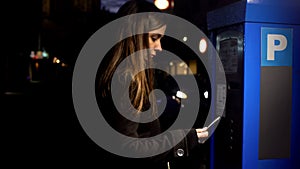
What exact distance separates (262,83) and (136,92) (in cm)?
107

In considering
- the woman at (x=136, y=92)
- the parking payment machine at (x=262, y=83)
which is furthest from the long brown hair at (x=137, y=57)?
the parking payment machine at (x=262, y=83)

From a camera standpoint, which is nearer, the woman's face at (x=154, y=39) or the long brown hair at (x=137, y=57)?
the long brown hair at (x=137, y=57)

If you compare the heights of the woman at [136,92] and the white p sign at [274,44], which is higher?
the white p sign at [274,44]

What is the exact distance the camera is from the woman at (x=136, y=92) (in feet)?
5.41

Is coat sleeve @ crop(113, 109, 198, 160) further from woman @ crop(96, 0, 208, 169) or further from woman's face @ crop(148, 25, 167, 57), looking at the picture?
woman's face @ crop(148, 25, 167, 57)

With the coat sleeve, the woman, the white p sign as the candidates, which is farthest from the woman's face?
the white p sign

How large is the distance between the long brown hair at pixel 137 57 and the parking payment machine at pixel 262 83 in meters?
0.80

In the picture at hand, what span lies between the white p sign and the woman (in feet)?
2.97

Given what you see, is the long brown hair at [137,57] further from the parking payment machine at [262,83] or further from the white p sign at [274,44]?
the white p sign at [274,44]

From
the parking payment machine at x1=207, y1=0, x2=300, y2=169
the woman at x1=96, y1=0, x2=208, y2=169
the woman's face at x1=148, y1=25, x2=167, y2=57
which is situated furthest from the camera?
the parking payment machine at x1=207, y1=0, x2=300, y2=169

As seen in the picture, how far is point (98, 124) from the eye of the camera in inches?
66.0

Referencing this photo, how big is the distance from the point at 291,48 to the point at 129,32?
1283 millimetres

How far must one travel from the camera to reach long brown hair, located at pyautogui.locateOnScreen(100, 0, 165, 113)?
1.67m

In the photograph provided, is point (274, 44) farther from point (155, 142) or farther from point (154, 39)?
point (155, 142)
